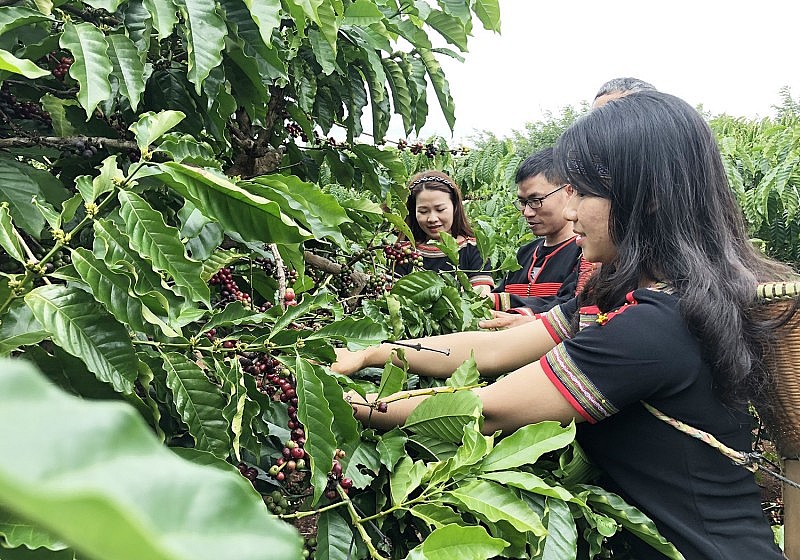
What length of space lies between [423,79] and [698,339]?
0.91 meters

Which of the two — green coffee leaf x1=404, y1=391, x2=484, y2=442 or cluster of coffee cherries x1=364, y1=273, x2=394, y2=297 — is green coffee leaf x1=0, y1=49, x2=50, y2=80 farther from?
cluster of coffee cherries x1=364, y1=273, x2=394, y2=297

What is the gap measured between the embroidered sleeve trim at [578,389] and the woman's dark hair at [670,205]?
235 mm

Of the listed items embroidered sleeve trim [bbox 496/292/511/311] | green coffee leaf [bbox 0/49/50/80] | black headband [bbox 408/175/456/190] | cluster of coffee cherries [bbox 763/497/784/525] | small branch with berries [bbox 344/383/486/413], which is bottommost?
cluster of coffee cherries [bbox 763/497/784/525]

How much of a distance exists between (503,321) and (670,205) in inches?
34.5

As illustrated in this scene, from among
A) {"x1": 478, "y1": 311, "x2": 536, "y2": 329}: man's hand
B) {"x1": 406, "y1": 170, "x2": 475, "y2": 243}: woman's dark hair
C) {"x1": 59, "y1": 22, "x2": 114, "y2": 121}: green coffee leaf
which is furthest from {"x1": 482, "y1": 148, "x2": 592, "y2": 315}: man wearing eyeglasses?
{"x1": 59, "y1": 22, "x2": 114, "y2": 121}: green coffee leaf

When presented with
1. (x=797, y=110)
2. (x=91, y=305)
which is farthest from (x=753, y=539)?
(x=797, y=110)

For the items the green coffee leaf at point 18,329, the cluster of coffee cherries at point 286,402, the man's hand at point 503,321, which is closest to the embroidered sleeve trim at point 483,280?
the man's hand at point 503,321

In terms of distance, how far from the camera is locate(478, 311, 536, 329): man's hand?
6.94ft

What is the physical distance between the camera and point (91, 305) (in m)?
0.84

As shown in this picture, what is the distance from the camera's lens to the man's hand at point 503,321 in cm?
211

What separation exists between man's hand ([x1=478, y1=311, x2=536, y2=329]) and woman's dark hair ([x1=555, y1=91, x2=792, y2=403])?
0.62 m

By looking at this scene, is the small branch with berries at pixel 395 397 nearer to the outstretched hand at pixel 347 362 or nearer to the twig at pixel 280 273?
the outstretched hand at pixel 347 362

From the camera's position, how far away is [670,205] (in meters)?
1.42

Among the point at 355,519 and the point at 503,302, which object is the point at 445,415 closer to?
the point at 355,519
